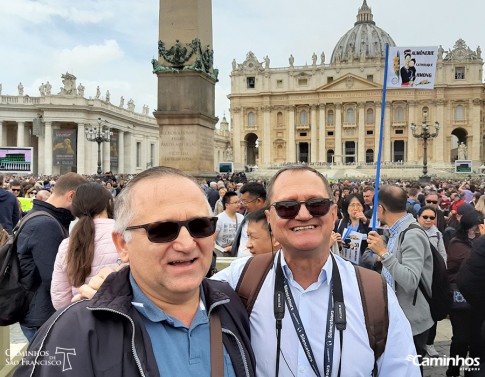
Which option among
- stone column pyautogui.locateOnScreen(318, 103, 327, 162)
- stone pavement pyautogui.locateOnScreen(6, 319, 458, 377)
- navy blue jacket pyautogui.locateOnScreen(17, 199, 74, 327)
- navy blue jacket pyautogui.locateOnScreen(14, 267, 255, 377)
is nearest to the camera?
navy blue jacket pyautogui.locateOnScreen(14, 267, 255, 377)

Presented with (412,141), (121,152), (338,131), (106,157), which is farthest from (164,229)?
(412,141)

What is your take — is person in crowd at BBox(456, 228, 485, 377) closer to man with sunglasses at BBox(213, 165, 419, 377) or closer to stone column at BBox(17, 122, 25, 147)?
man with sunglasses at BBox(213, 165, 419, 377)

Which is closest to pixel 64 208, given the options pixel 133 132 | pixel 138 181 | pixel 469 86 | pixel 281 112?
pixel 138 181

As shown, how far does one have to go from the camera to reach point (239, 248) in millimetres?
4859

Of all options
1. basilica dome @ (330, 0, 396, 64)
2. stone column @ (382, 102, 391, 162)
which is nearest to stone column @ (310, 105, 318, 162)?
stone column @ (382, 102, 391, 162)

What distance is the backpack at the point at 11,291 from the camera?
10.8ft

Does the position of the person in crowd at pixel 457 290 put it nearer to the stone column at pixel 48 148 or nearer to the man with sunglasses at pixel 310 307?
the man with sunglasses at pixel 310 307

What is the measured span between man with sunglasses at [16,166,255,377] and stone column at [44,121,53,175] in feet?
173

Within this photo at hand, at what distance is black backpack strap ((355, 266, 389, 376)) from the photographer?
1.96 metres

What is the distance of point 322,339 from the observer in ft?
6.48

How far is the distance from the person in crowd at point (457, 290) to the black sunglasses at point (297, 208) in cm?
327

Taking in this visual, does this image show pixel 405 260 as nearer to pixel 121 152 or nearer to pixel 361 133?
pixel 121 152

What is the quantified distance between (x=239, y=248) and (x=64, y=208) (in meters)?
1.84

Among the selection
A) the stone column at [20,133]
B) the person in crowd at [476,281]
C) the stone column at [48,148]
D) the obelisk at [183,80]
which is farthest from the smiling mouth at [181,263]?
the stone column at [20,133]
